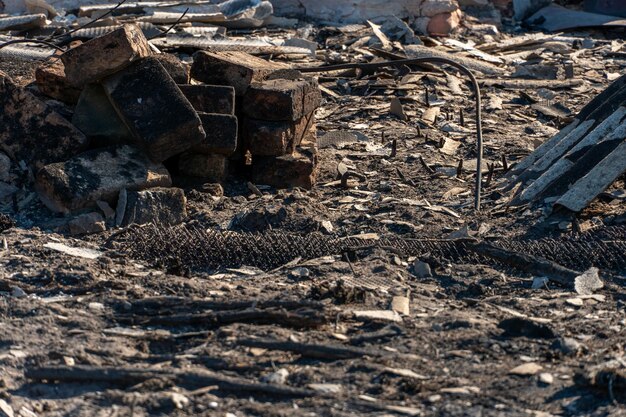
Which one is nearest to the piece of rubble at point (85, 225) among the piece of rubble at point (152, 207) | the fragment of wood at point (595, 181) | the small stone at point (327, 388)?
the piece of rubble at point (152, 207)

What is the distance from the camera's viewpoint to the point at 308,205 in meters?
6.36

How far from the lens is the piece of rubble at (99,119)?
6406 mm

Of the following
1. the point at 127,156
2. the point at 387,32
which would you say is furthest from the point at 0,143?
the point at 387,32

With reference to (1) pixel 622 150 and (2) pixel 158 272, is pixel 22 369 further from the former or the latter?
(1) pixel 622 150

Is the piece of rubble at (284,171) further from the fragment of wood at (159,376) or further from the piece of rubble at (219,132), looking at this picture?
the fragment of wood at (159,376)

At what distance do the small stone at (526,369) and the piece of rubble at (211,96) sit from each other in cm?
341

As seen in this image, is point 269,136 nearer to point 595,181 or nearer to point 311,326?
point 595,181

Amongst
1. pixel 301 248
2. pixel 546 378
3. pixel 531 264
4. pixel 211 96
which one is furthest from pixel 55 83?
pixel 546 378

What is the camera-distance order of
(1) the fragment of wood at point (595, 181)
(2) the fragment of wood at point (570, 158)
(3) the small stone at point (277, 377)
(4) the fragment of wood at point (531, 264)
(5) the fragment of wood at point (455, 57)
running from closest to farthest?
(3) the small stone at point (277, 377)
(4) the fragment of wood at point (531, 264)
(1) the fragment of wood at point (595, 181)
(2) the fragment of wood at point (570, 158)
(5) the fragment of wood at point (455, 57)

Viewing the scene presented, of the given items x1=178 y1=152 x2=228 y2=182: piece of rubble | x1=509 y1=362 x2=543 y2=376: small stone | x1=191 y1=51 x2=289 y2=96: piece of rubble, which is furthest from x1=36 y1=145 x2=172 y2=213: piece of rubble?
x1=509 y1=362 x2=543 y2=376: small stone

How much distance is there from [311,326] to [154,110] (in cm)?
256

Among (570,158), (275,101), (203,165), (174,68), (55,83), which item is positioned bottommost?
(203,165)

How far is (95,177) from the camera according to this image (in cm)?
606

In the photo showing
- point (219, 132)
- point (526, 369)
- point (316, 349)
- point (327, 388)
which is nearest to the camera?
point (327, 388)
